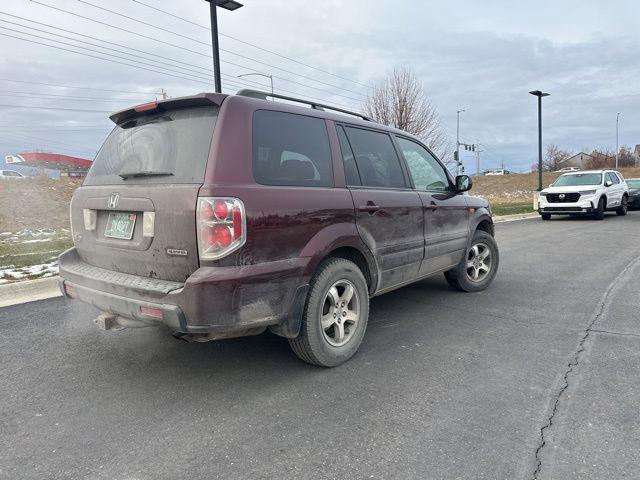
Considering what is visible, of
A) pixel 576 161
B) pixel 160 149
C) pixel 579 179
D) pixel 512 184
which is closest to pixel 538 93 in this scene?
pixel 579 179

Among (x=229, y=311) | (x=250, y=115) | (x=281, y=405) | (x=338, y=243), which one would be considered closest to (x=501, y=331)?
(x=338, y=243)

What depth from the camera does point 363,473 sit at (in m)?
2.20

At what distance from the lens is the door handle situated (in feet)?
11.7

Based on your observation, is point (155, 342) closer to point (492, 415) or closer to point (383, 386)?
point (383, 386)

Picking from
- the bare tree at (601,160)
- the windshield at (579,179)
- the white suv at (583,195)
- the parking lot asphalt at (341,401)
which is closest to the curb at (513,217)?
the white suv at (583,195)

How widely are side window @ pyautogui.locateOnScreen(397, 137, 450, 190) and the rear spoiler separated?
2100mm

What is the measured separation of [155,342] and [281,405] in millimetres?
1599

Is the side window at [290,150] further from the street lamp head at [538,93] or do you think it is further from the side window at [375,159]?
the street lamp head at [538,93]

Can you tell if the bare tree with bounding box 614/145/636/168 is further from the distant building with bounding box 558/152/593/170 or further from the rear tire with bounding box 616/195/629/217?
the rear tire with bounding box 616/195/629/217

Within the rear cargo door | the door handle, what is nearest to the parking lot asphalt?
the rear cargo door

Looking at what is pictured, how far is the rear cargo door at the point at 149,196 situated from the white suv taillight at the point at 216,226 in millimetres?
55

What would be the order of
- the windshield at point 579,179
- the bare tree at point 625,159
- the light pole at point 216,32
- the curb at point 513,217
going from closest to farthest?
the light pole at point 216,32
the windshield at point 579,179
the curb at point 513,217
the bare tree at point 625,159

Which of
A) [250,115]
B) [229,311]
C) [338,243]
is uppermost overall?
[250,115]

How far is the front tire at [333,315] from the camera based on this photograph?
3137 mm
